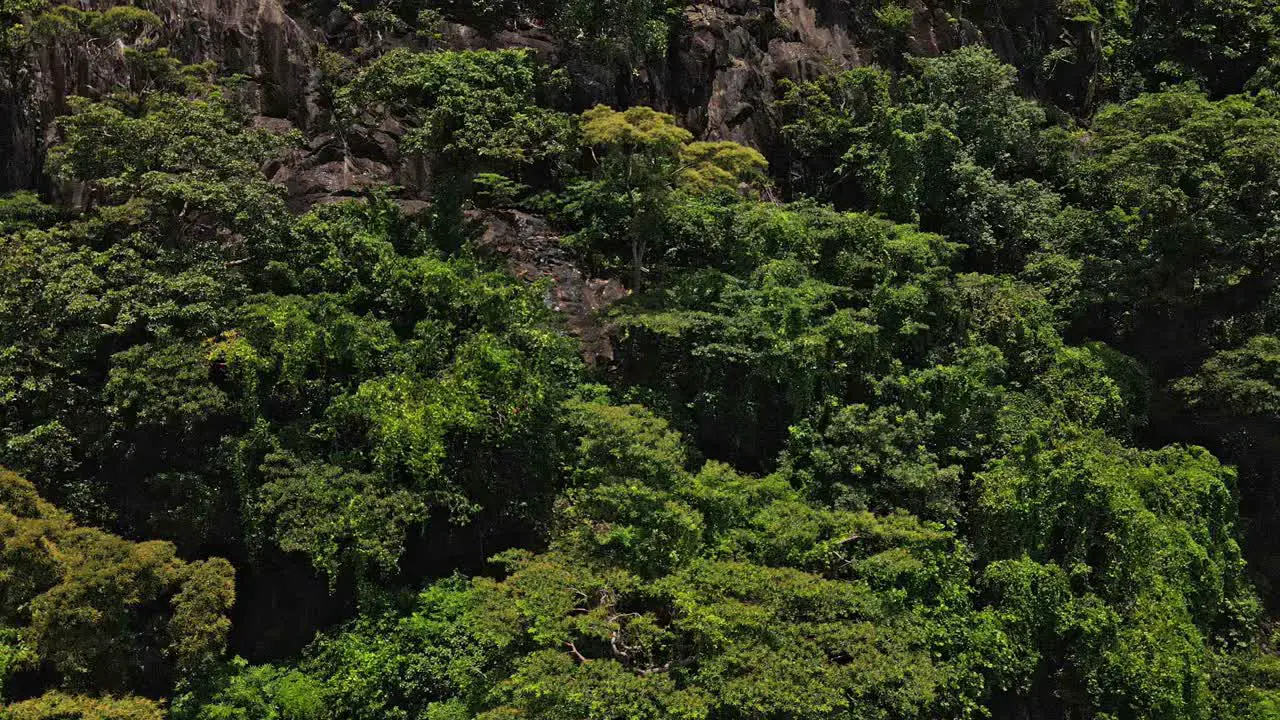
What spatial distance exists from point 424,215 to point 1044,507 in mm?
14217

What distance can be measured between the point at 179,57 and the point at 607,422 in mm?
14261

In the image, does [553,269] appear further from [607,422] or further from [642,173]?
[607,422]

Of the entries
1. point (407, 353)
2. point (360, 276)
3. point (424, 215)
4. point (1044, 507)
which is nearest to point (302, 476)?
point (407, 353)

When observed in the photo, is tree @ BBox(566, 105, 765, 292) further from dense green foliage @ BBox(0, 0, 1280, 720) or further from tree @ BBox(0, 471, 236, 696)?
tree @ BBox(0, 471, 236, 696)

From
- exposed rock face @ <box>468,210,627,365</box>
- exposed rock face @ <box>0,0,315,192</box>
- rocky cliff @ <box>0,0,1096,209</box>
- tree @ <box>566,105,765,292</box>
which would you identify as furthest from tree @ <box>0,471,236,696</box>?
tree @ <box>566,105,765,292</box>

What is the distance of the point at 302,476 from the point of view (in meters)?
14.3

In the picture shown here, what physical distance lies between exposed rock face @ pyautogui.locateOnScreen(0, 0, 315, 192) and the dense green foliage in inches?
21.7

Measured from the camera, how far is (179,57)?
19734 mm

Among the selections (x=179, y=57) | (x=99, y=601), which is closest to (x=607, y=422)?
(x=99, y=601)

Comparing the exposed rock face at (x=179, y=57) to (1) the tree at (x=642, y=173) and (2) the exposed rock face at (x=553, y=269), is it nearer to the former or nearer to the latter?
(2) the exposed rock face at (x=553, y=269)

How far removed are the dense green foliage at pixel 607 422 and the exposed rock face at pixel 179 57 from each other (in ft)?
1.81

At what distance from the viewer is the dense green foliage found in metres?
12.9

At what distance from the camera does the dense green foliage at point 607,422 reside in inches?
507

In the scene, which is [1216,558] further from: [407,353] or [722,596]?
[407,353]
